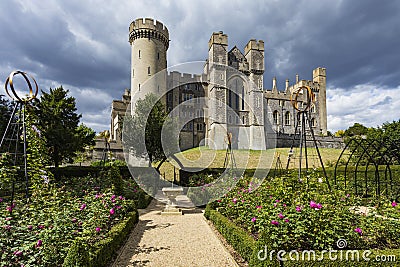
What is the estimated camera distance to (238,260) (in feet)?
13.5

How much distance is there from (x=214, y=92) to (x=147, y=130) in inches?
589

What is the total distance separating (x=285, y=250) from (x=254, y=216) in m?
1.24

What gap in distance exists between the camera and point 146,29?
78.4 ft

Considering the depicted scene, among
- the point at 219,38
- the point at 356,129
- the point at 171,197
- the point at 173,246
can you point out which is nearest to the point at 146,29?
the point at 219,38

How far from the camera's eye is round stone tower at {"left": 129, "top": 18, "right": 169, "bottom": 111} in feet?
78.6

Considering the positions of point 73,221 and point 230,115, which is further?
point 230,115

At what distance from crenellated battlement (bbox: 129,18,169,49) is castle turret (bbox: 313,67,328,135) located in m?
27.9

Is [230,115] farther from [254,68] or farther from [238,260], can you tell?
[238,260]

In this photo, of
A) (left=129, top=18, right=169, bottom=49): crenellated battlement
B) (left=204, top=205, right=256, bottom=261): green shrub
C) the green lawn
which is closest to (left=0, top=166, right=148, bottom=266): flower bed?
(left=204, top=205, right=256, bottom=261): green shrub

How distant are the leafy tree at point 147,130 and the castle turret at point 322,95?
3151cm

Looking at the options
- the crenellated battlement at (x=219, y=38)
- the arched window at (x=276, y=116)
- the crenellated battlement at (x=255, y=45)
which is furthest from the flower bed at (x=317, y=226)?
the arched window at (x=276, y=116)

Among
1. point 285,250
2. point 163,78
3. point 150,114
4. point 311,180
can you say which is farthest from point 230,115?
point 285,250

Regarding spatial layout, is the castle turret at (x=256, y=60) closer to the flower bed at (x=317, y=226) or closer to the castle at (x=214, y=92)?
the castle at (x=214, y=92)

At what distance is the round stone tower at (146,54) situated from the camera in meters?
24.0
